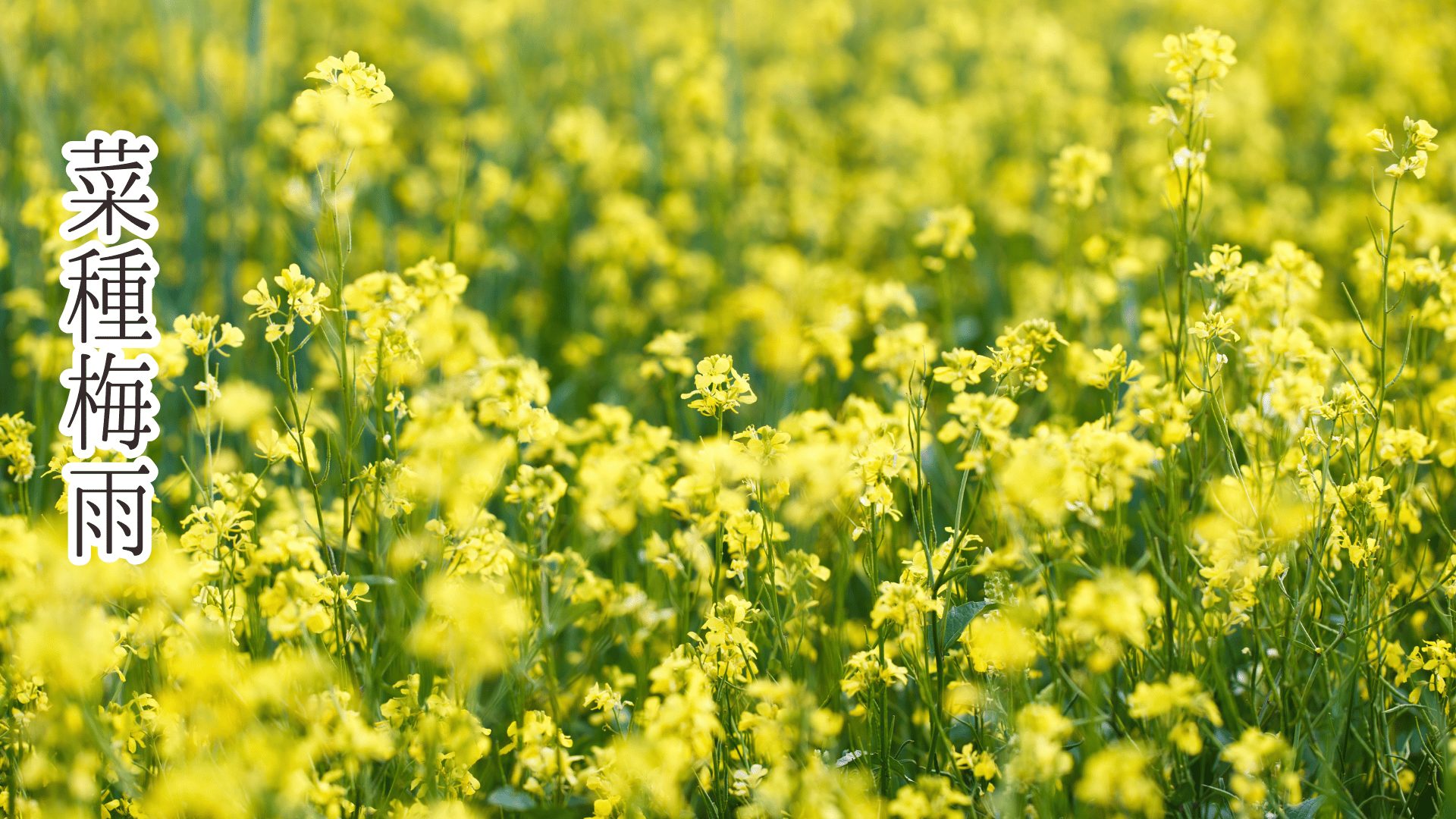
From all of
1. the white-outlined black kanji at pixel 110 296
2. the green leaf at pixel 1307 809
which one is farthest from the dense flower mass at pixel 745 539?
the white-outlined black kanji at pixel 110 296

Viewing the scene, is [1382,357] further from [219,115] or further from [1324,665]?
[219,115]

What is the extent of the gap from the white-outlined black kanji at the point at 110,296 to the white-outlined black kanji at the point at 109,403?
0.14 ft

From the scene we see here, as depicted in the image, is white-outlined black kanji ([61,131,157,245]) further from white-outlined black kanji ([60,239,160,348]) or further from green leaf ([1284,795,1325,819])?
green leaf ([1284,795,1325,819])

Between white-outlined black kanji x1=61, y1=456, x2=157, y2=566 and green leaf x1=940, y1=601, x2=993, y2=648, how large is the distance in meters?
1.42

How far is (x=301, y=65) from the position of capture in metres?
6.07

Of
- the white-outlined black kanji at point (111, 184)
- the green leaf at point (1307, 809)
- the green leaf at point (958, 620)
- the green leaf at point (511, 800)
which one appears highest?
the white-outlined black kanji at point (111, 184)

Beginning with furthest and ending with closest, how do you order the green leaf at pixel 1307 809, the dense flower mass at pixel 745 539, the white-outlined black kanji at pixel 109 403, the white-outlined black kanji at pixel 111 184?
the white-outlined black kanji at pixel 111 184 < the white-outlined black kanji at pixel 109 403 < the green leaf at pixel 1307 809 < the dense flower mass at pixel 745 539

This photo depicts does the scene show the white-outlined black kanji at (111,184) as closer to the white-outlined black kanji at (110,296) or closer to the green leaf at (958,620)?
the white-outlined black kanji at (110,296)

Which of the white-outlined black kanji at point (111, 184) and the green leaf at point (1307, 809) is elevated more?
the white-outlined black kanji at point (111, 184)

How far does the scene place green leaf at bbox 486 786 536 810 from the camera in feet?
6.37

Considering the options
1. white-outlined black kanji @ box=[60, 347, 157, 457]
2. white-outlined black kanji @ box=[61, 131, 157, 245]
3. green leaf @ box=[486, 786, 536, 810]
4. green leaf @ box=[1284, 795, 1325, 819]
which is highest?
white-outlined black kanji @ box=[61, 131, 157, 245]

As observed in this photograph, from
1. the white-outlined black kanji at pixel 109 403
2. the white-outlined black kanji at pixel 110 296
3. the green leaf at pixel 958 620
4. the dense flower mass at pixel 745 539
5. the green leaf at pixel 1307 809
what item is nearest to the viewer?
the dense flower mass at pixel 745 539

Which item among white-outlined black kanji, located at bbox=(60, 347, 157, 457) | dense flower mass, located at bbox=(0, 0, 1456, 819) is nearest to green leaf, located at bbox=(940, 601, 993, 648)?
dense flower mass, located at bbox=(0, 0, 1456, 819)

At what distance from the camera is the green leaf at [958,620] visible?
192cm
